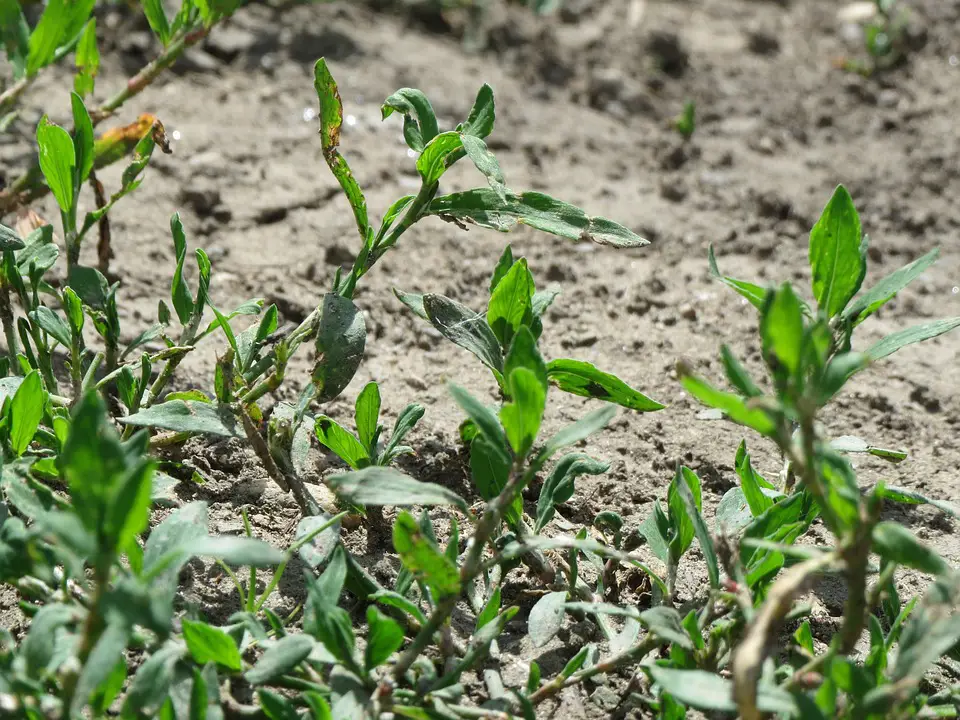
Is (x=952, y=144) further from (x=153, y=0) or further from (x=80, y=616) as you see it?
(x=80, y=616)

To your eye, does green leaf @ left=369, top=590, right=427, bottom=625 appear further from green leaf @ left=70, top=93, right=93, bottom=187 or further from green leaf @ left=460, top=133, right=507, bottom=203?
green leaf @ left=70, top=93, right=93, bottom=187

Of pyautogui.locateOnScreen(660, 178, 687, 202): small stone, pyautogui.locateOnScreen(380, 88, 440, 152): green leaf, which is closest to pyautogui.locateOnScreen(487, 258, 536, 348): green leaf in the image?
pyautogui.locateOnScreen(380, 88, 440, 152): green leaf

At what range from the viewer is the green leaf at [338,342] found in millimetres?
1722

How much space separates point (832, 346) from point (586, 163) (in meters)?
1.62

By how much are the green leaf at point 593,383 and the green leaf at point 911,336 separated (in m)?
0.38

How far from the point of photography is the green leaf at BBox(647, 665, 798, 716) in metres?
1.22

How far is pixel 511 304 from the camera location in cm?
175

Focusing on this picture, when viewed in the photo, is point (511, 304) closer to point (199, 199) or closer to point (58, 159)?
point (58, 159)

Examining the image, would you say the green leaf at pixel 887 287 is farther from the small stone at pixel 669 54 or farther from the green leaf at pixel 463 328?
the small stone at pixel 669 54

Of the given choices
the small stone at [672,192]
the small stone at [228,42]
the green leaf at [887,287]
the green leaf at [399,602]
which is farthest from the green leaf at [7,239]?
the small stone at [672,192]

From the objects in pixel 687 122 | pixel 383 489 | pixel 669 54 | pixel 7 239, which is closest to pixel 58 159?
pixel 7 239

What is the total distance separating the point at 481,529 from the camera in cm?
140

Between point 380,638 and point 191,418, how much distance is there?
0.49 m

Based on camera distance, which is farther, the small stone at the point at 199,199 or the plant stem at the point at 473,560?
the small stone at the point at 199,199
